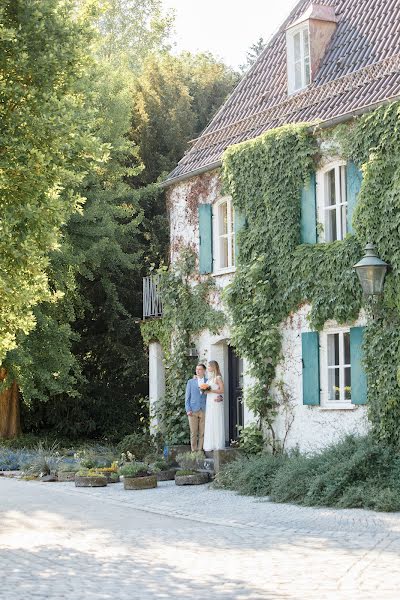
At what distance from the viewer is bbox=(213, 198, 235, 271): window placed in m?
21.0

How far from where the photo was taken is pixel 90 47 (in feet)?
50.4

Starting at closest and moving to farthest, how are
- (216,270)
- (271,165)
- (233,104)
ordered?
(271,165)
(216,270)
(233,104)

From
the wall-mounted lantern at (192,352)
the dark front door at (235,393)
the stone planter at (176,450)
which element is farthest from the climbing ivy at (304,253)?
the stone planter at (176,450)

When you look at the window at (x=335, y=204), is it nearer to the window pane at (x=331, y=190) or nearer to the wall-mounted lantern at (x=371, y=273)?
the window pane at (x=331, y=190)

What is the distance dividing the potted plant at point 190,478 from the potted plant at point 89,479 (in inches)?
53.3

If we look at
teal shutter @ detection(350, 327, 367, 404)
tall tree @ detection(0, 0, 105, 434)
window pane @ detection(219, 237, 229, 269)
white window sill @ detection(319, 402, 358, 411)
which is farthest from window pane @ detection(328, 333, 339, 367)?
tall tree @ detection(0, 0, 105, 434)

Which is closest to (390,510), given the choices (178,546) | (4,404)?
(178,546)

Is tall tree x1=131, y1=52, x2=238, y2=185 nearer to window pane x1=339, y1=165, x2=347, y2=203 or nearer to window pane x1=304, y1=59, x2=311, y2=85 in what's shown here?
window pane x1=304, y1=59, x2=311, y2=85

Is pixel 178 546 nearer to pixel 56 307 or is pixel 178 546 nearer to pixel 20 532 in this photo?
pixel 20 532

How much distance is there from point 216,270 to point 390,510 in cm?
871

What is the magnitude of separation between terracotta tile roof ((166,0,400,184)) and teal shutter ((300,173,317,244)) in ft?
3.97

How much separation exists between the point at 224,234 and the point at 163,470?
16.6 feet

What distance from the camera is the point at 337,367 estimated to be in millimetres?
17953

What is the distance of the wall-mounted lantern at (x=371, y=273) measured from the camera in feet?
52.6
